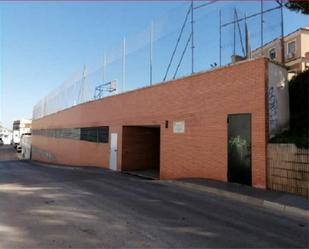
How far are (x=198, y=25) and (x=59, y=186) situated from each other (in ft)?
30.1

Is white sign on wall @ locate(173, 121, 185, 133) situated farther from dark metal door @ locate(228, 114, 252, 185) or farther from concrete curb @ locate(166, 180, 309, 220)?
concrete curb @ locate(166, 180, 309, 220)

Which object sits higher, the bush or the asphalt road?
the bush

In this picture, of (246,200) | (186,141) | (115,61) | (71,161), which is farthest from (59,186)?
(71,161)

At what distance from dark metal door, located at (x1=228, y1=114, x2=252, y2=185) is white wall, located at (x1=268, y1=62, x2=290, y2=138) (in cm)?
79

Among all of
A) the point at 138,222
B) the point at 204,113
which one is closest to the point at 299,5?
the point at 204,113

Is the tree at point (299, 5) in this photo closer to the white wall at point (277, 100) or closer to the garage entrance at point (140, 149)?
the white wall at point (277, 100)

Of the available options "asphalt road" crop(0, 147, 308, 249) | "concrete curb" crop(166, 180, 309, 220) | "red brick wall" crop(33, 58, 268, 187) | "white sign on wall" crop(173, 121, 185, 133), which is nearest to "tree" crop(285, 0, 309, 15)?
"red brick wall" crop(33, 58, 268, 187)

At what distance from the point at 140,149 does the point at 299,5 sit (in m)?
12.3

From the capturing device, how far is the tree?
10109 mm

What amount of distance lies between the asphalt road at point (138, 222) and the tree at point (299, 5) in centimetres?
589

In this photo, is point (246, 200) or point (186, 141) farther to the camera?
point (186, 141)

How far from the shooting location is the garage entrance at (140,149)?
19891 mm

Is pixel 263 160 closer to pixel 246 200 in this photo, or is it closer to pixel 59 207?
pixel 246 200

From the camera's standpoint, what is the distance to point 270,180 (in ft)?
36.2
